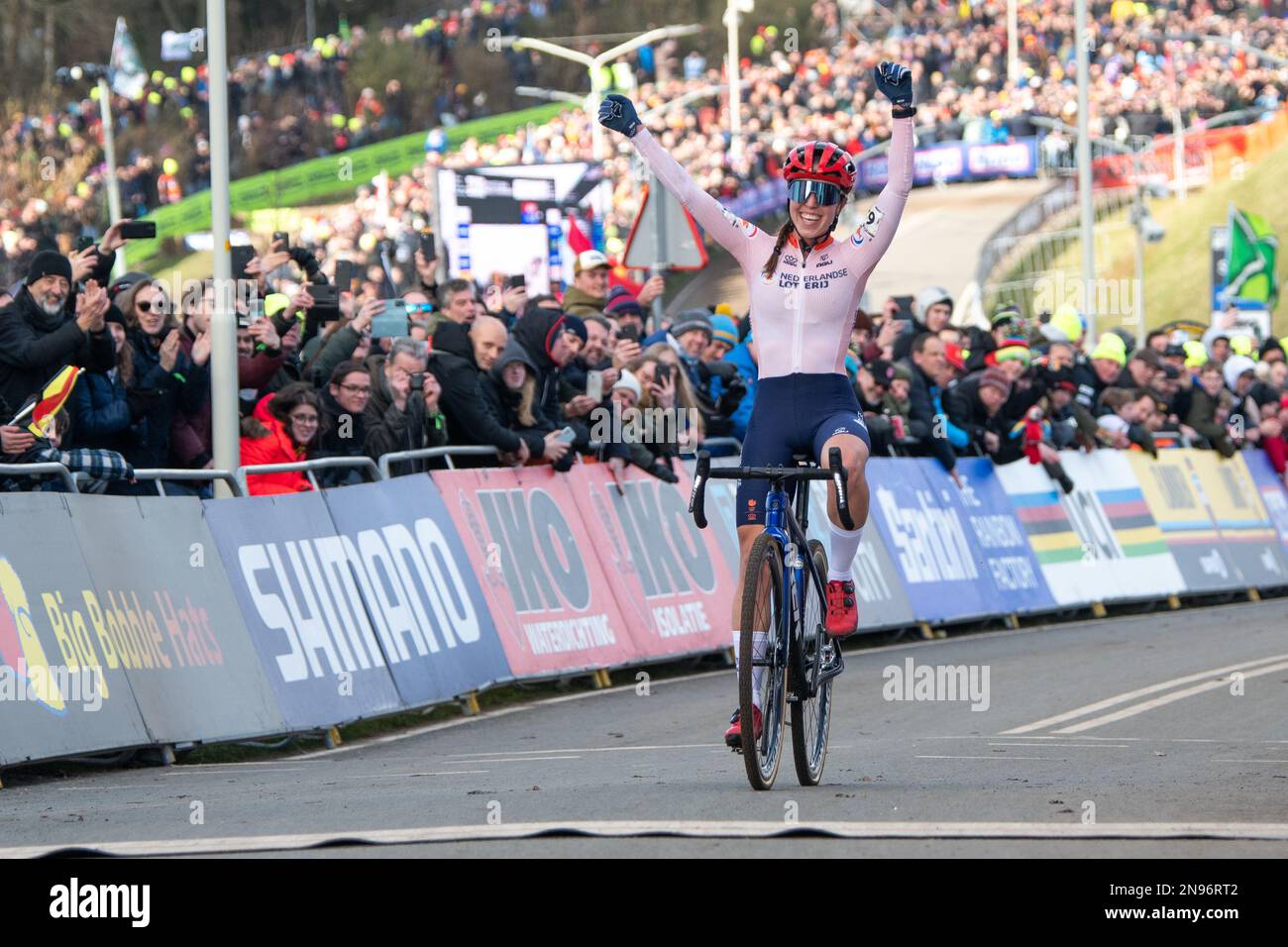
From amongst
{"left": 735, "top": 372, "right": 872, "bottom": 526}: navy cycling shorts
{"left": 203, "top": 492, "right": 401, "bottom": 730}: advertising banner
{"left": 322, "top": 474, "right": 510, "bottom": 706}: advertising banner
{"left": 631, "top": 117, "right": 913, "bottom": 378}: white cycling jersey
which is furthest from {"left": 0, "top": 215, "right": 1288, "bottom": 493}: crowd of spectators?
{"left": 735, "top": 372, "right": 872, "bottom": 526}: navy cycling shorts

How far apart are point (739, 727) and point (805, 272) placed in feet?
6.40

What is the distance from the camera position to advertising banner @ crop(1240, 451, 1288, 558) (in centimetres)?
2678

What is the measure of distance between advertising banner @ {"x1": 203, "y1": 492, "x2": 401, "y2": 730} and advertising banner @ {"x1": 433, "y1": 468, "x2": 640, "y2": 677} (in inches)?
47.7

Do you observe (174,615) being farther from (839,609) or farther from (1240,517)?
(1240,517)

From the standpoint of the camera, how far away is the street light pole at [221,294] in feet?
44.5

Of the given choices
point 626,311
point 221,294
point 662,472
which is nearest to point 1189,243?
point 626,311

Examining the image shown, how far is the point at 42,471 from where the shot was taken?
11.5 metres

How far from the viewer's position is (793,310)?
378 inches

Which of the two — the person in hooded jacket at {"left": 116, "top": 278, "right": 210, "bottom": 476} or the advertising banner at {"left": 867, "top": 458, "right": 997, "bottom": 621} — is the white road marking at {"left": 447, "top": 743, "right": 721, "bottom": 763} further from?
the advertising banner at {"left": 867, "top": 458, "right": 997, "bottom": 621}

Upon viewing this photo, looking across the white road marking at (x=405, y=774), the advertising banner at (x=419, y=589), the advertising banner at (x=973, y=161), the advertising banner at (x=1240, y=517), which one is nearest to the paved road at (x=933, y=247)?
the advertising banner at (x=973, y=161)

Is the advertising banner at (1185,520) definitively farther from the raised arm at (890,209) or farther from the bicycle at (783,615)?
the bicycle at (783,615)

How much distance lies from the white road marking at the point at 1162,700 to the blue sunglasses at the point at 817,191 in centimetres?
421
